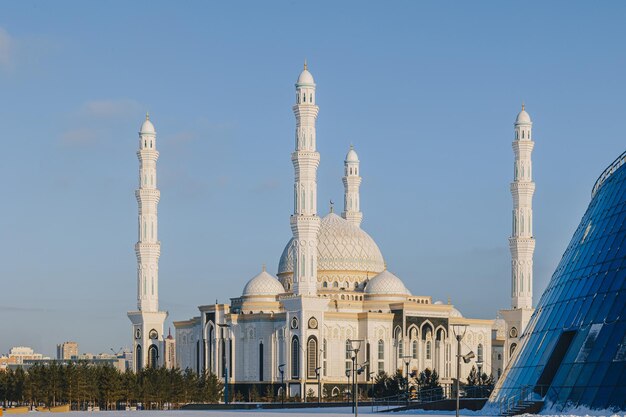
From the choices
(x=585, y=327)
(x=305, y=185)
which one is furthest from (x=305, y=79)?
(x=585, y=327)

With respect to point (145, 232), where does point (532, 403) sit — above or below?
below

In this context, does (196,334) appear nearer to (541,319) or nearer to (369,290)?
(369,290)

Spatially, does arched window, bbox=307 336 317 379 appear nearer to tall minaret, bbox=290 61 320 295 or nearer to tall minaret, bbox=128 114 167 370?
tall minaret, bbox=290 61 320 295

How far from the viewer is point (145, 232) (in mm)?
124938

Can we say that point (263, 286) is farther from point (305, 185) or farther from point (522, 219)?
point (522, 219)

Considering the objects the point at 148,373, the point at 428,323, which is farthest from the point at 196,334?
the point at 148,373

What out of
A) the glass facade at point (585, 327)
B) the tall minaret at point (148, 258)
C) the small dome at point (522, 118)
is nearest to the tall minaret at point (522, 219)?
the small dome at point (522, 118)

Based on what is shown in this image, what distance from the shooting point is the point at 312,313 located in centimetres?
11862

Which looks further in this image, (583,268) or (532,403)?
(583,268)

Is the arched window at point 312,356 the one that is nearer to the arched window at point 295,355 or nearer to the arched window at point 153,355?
the arched window at point 295,355

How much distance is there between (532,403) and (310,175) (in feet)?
218

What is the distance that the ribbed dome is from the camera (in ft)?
447

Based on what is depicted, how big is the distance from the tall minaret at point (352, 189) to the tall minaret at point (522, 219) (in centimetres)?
2482

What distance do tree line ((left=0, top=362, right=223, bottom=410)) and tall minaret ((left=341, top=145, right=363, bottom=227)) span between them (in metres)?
47.4
